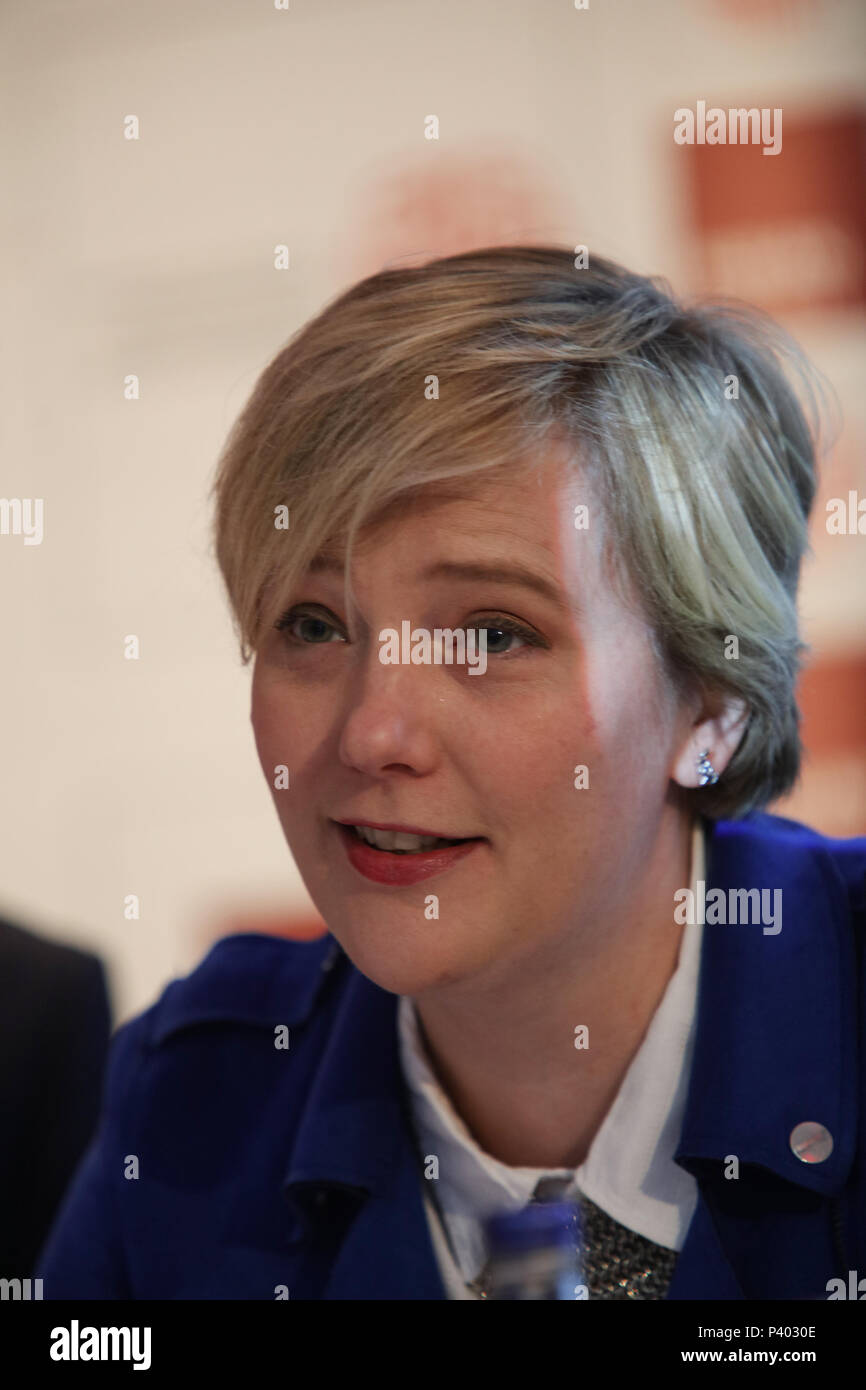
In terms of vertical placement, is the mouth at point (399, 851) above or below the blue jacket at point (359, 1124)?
above

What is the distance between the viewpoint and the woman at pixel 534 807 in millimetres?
899

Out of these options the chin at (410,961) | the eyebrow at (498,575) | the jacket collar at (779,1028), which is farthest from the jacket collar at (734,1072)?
the eyebrow at (498,575)

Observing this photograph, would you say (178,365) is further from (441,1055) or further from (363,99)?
(441,1055)

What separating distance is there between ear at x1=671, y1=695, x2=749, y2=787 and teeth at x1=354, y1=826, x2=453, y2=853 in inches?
8.2

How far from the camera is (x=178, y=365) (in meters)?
1.95

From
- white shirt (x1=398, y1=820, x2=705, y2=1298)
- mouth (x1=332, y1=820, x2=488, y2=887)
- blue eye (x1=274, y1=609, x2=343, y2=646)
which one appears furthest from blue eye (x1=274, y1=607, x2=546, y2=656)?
white shirt (x1=398, y1=820, x2=705, y2=1298)

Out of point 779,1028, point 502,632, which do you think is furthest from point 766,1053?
point 502,632

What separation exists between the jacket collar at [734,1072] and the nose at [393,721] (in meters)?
0.32

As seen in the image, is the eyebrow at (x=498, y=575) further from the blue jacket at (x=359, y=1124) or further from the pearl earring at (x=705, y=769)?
the blue jacket at (x=359, y=1124)

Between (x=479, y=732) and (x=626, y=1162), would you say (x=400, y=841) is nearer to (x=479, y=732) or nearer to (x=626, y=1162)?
(x=479, y=732)

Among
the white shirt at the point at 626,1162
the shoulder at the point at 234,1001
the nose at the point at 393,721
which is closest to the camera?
the nose at the point at 393,721

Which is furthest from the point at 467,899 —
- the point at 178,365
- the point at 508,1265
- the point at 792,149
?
the point at 792,149

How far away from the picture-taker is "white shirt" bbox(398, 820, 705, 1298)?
0.99 metres

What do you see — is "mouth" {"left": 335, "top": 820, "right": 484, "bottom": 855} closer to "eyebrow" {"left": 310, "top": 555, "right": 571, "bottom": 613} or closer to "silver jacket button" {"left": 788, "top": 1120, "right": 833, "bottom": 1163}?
"eyebrow" {"left": 310, "top": 555, "right": 571, "bottom": 613}
